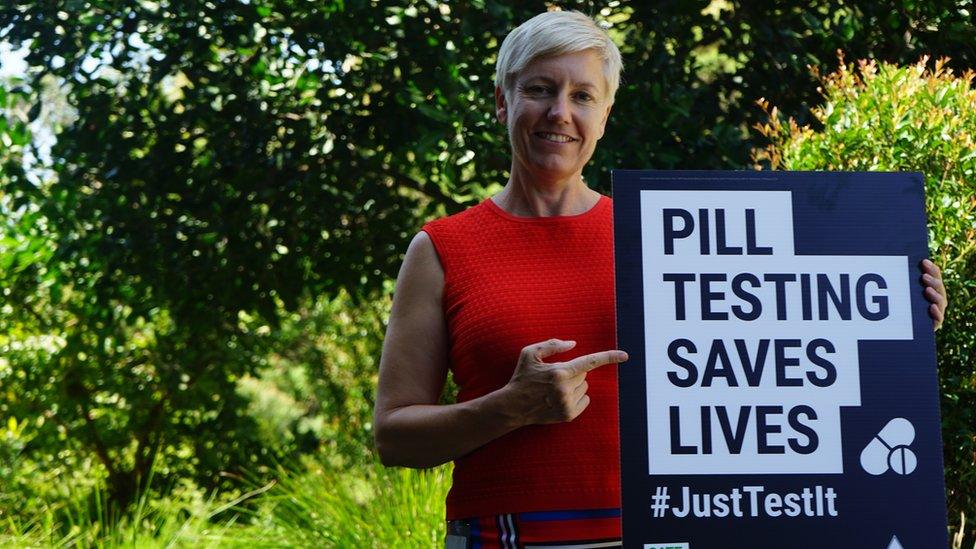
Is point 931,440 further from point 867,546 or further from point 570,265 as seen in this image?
point 570,265

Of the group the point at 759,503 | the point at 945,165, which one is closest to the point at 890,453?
the point at 759,503

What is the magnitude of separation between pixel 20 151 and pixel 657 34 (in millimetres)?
3893

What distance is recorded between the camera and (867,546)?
189 centimetres

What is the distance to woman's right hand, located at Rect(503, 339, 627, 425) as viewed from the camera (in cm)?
178

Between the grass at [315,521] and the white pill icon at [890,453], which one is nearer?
the white pill icon at [890,453]

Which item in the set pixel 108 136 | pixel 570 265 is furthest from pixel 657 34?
pixel 570 265

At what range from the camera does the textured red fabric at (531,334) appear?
1.91m

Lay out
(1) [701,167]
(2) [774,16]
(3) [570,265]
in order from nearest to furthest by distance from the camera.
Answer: (3) [570,265]
(1) [701,167]
(2) [774,16]

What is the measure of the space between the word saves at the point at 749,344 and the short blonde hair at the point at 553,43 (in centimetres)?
33

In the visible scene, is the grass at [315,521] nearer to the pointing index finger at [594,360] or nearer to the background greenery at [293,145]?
the background greenery at [293,145]

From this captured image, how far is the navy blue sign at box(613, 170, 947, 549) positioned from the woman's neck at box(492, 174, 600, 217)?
0.16 metres

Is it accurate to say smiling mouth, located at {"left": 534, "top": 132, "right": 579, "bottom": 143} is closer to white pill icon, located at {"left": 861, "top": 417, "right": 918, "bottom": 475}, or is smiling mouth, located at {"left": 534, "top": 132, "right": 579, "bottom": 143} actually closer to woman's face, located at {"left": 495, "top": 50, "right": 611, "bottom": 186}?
woman's face, located at {"left": 495, "top": 50, "right": 611, "bottom": 186}

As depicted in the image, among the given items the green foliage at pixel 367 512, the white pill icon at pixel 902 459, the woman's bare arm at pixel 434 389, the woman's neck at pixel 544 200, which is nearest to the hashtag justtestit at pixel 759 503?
the white pill icon at pixel 902 459

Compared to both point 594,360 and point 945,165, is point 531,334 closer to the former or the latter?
point 594,360
